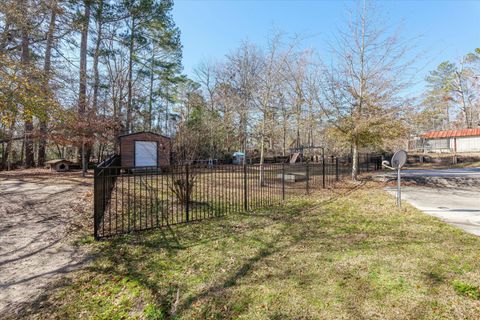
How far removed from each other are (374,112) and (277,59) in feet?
15.5

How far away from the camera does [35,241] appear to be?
3.80 metres

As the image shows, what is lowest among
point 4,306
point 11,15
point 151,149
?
point 4,306

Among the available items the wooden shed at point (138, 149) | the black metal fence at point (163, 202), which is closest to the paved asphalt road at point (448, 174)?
the black metal fence at point (163, 202)

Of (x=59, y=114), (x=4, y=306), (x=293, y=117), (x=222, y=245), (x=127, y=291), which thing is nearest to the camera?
(x=4, y=306)

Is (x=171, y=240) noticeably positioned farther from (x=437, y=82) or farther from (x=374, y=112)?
(x=437, y=82)

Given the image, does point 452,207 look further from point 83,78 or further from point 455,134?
point 455,134

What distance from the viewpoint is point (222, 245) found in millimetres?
3691

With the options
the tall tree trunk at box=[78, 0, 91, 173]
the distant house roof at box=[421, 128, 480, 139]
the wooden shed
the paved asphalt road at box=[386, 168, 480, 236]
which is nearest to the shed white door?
the wooden shed

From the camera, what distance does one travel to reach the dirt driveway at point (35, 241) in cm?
252

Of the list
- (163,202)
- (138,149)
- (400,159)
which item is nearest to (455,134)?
(400,159)

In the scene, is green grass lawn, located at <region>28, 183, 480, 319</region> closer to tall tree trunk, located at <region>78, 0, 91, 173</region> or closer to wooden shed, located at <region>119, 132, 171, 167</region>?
tall tree trunk, located at <region>78, 0, 91, 173</region>

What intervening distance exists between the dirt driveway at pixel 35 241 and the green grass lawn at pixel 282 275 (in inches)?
12.3

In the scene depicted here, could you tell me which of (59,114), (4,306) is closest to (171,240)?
(4,306)

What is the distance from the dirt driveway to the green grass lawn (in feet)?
1.03
